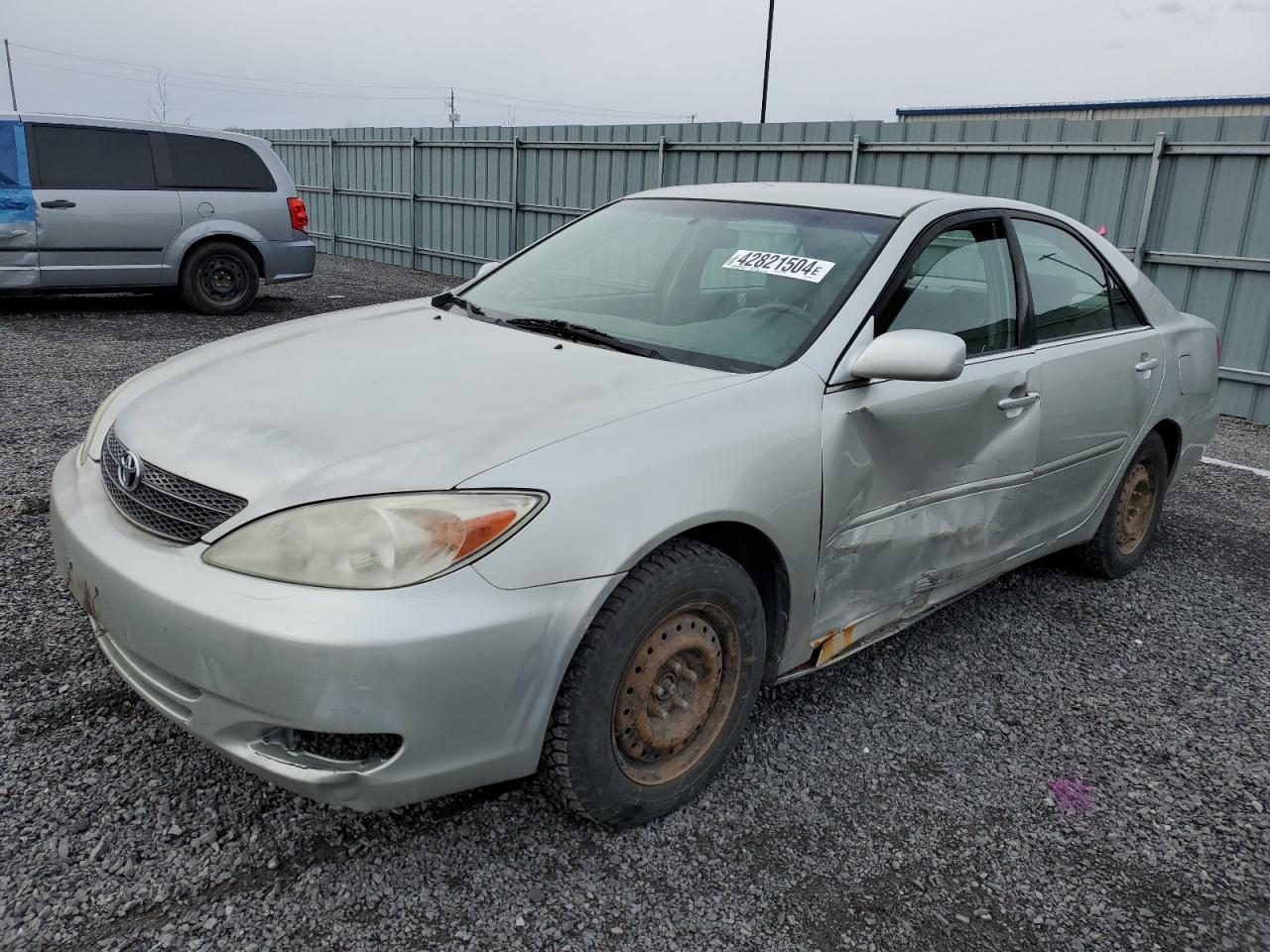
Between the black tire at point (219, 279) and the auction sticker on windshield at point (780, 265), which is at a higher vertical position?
the auction sticker on windshield at point (780, 265)

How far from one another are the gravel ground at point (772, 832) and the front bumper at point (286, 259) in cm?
731

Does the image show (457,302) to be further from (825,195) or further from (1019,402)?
(1019,402)

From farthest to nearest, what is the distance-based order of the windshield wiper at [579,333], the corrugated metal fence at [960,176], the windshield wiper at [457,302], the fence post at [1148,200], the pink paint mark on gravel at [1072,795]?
the fence post at [1148,200] → the corrugated metal fence at [960,176] → the windshield wiper at [457,302] → the windshield wiper at [579,333] → the pink paint mark on gravel at [1072,795]

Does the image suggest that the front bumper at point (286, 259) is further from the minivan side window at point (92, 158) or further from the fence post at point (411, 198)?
the fence post at point (411, 198)

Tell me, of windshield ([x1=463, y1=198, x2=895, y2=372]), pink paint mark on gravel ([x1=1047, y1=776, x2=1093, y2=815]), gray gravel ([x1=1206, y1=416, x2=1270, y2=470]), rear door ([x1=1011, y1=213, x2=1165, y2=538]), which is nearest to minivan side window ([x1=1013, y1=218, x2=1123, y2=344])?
rear door ([x1=1011, y1=213, x2=1165, y2=538])

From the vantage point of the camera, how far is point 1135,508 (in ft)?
14.8

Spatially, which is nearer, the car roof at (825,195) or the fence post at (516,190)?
the car roof at (825,195)

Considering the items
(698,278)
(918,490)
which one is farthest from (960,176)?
(918,490)

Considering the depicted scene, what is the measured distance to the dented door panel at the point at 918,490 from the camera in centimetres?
277

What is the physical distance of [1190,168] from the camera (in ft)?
28.3

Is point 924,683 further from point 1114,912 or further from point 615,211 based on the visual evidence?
point 615,211

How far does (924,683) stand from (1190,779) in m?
0.81

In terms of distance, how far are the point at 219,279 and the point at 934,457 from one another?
9.07 metres

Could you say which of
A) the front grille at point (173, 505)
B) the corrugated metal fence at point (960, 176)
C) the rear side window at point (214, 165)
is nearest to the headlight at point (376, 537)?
the front grille at point (173, 505)
